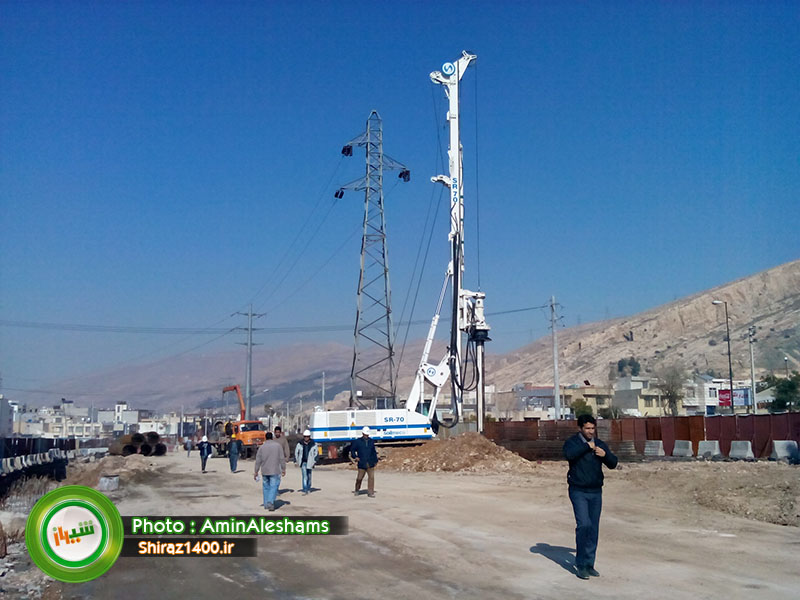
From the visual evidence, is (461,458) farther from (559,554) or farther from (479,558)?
(479,558)

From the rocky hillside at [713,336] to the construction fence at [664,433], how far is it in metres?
95.0

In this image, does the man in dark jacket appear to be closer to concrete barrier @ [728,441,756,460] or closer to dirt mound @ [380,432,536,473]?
dirt mound @ [380,432,536,473]

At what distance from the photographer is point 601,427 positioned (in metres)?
44.5

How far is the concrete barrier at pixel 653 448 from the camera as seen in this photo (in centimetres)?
3706


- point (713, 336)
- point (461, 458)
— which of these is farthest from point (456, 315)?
point (713, 336)

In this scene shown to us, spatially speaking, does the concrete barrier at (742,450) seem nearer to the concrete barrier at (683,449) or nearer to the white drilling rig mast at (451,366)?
the concrete barrier at (683,449)

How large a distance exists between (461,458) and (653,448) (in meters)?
11.7

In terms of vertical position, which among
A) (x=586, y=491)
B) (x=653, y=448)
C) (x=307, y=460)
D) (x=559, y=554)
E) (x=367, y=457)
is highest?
(x=586, y=491)

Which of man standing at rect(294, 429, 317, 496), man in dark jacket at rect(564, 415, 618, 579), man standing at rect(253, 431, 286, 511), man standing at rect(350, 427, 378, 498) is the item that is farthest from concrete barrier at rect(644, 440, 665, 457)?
man in dark jacket at rect(564, 415, 618, 579)

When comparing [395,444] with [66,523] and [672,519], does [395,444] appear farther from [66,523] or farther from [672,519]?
[66,523]

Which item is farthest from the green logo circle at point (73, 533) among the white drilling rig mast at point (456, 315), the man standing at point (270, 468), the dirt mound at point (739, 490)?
the white drilling rig mast at point (456, 315)

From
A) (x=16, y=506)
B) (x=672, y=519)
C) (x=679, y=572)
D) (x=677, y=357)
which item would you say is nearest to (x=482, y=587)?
(x=679, y=572)

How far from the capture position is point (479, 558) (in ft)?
34.1

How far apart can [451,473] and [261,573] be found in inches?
804
